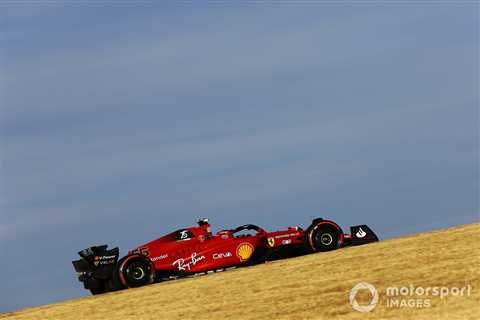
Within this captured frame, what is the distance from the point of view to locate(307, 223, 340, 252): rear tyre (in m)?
23.9

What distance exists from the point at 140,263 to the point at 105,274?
1028mm

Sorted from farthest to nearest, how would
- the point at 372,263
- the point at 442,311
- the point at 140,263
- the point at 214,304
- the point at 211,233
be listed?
the point at 211,233
the point at 140,263
the point at 372,263
the point at 214,304
the point at 442,311

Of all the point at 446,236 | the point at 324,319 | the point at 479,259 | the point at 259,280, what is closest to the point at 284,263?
the point at 259,280

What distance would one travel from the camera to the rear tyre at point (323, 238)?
23927 millimetres

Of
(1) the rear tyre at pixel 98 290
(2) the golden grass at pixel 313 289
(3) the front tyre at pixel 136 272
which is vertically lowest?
(2) the golden grass at pixel 313 289

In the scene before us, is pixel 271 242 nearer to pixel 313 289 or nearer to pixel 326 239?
pixel 326 239

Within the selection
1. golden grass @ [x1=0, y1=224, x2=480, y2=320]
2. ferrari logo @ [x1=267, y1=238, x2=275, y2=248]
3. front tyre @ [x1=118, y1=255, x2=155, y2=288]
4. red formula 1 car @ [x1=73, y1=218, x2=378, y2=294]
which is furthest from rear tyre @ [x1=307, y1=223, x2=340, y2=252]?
front tyre @ [x1=118, y1=255, x2=155, y2=288]

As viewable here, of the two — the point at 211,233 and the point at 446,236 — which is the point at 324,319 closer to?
the point at 446,236

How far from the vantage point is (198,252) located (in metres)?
23.2

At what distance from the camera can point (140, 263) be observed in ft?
73.5

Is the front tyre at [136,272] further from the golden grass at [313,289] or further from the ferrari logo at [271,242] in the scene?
the ferrari logo at [271,242]

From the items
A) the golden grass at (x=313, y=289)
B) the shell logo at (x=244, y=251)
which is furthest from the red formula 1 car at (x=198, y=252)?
the golden grass at (x=313, y=289)

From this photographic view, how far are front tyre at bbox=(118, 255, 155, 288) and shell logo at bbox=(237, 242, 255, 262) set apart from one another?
8.36 feet

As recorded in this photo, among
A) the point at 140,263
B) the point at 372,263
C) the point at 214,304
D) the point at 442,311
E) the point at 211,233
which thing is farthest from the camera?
the point at 211,233
